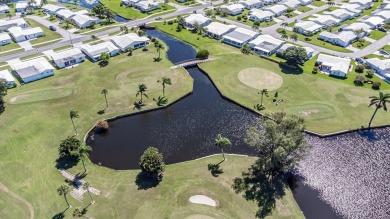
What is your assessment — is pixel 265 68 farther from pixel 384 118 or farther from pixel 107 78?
pixel 107 78

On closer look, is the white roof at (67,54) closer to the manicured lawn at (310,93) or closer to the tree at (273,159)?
the manicured lawn at (310,93)

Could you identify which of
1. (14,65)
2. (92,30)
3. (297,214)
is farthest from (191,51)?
(297,214)

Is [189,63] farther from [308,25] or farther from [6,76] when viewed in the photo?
[308,25]

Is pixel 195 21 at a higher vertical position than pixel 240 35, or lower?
higher

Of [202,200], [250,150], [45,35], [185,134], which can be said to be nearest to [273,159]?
[250,150]

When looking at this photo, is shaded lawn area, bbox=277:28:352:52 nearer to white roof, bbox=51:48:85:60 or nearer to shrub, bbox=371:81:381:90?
shrub, bbox=371:81:381:90

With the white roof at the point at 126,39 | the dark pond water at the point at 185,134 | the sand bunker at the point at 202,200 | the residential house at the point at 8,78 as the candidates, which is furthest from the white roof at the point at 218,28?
the sand bunker at the point at 202,200

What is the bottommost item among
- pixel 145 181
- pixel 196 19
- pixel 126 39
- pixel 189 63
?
pixel 145 181
